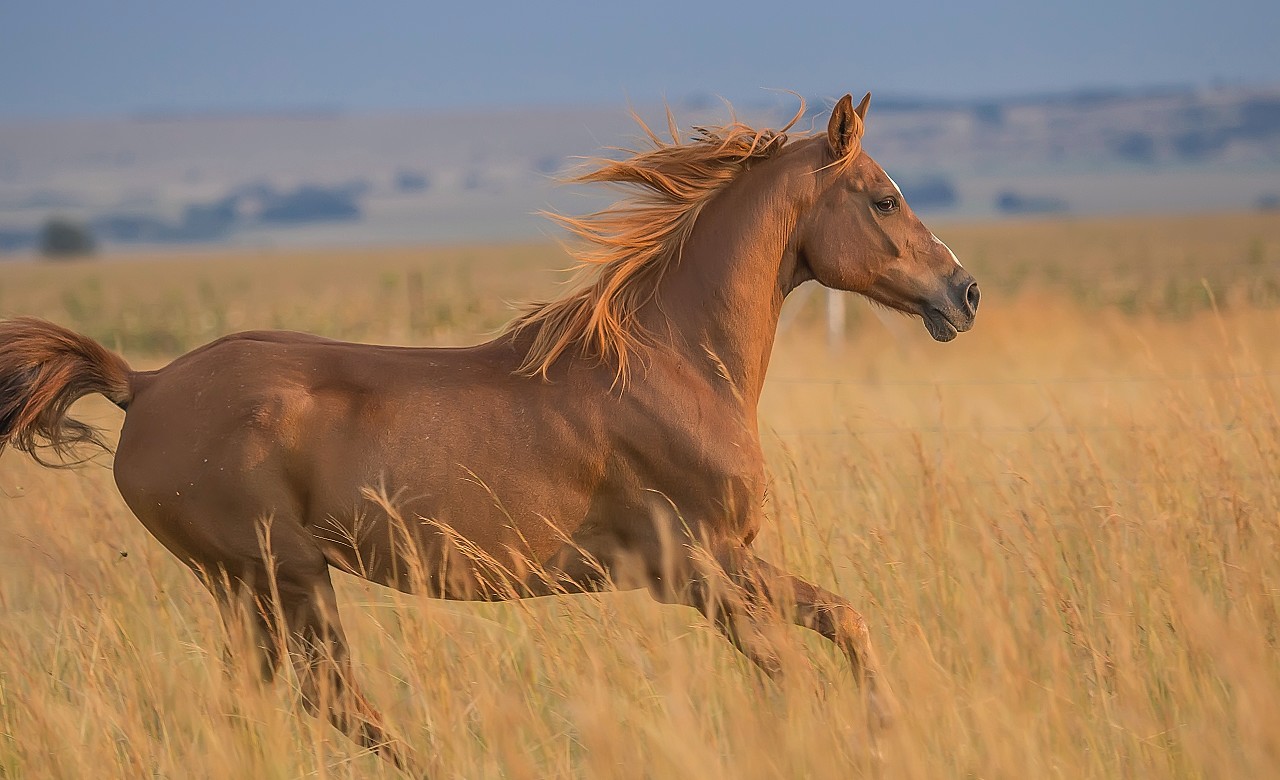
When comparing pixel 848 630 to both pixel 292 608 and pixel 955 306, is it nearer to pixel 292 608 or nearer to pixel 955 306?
pixel 955 306

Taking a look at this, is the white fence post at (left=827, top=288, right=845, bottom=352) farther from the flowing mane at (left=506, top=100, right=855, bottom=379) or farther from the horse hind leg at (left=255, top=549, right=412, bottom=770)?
the horse hind leg at (left=255, top=549, right=412, bottom=770)

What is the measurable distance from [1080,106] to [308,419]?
631 feet

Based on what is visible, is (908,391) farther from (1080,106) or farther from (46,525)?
(1080,106)

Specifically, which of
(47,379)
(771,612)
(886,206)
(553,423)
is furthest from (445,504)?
(886,206)

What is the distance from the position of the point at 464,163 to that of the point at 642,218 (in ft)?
547

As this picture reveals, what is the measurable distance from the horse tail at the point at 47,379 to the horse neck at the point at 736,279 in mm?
1727

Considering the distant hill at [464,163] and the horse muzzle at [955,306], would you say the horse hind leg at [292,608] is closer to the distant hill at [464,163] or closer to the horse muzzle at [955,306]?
the horse muzzle at [955,306]

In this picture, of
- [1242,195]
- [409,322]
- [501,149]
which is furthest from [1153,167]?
[409,322]

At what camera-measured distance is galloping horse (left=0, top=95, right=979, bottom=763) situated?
3973mm

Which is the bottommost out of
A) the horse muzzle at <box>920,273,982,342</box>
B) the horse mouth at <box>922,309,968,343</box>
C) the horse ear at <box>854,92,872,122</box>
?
the horse mouth at <box>922,309,968,343</box>

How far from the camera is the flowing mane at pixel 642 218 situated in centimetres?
441

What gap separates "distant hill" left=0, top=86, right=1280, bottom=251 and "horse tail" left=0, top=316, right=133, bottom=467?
118 m

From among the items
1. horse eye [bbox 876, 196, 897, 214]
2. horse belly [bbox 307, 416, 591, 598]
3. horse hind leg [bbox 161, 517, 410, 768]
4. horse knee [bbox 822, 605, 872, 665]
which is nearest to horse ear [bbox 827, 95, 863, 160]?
horse eye [bbox 876, 196, 897, 214]

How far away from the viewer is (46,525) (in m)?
5.61
